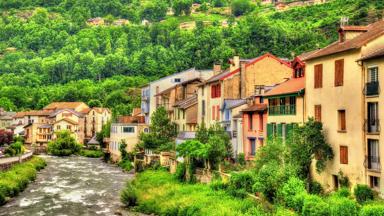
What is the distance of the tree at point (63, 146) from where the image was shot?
113m

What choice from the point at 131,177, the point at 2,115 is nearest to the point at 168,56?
the point at 2,115

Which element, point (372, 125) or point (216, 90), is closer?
point (372, 125)

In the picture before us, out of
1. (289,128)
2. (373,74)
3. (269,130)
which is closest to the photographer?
(373,74)

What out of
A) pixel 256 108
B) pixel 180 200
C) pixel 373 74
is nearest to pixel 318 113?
pixel 373 74

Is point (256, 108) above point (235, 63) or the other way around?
the other way around

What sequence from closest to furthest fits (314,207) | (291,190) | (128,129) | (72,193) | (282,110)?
(314,207) → (291,190) → (282,110) → (72,193) → (128,129)

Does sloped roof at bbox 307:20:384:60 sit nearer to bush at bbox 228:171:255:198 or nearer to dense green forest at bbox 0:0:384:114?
bush at bbox 228:171:255:198

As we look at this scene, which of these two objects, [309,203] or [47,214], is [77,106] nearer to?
[47,214]

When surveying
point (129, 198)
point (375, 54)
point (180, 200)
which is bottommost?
point (129, 198)

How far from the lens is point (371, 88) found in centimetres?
3206

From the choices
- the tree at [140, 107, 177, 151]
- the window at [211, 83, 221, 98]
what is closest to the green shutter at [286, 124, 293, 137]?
the window at [211, 83, 221, 98]

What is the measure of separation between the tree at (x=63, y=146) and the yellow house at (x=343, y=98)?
82187 mm

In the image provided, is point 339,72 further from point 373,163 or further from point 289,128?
point 289,128

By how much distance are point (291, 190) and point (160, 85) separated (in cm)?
5590
